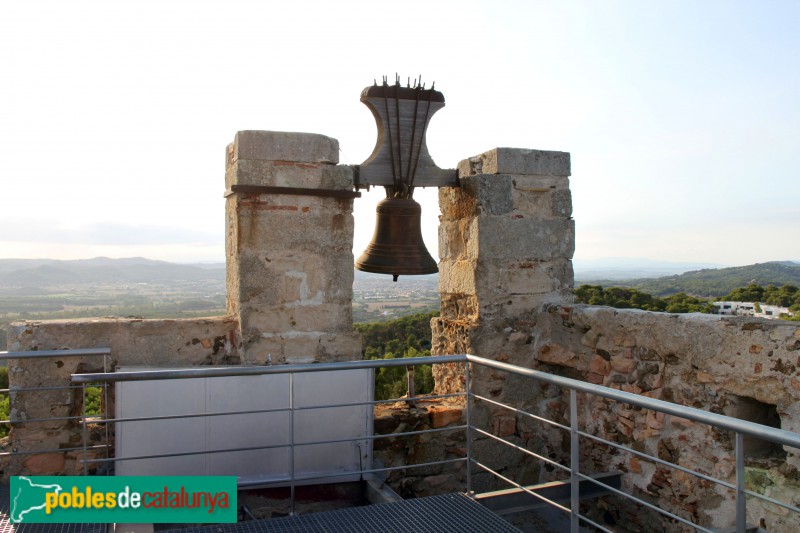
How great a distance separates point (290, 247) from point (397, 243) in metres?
0.67

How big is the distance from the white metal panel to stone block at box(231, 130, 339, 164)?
1345 mm

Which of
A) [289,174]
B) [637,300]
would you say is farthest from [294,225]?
→ [637,300]

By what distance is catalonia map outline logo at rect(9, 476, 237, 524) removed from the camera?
2893 millimetres

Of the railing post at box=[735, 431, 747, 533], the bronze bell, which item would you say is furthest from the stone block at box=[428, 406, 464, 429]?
the railing post at box=[735, 431, 747, 533]

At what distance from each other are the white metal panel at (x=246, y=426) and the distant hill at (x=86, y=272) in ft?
119

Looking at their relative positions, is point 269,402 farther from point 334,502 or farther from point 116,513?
point 116,513

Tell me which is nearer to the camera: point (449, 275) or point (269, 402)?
point (269, 402)

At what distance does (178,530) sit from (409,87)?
114 inches

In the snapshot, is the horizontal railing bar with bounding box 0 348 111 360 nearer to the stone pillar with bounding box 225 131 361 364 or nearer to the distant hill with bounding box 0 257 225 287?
the stone pillar with bounding box 225 131 361 364

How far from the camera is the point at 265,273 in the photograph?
3908 mm

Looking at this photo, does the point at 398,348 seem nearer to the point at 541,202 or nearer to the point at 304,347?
the point at 541,202

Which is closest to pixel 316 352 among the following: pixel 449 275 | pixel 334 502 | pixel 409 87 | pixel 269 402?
pixel 269 402

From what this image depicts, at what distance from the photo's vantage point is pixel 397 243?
4.00 metres

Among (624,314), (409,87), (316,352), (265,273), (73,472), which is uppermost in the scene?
(409,87)
